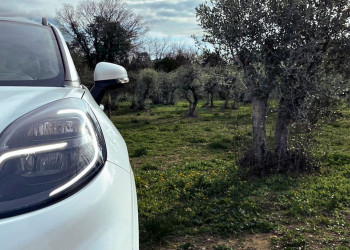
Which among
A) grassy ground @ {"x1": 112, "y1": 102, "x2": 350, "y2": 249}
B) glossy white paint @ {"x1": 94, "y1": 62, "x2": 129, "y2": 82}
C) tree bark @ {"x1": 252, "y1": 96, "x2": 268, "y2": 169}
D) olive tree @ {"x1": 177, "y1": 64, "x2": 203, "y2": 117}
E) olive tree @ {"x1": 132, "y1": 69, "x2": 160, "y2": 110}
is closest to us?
glossy white paint @ {"x1": 94, "y1": 62, "x2": 129, "y2": 82}

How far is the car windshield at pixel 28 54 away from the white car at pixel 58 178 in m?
0.48

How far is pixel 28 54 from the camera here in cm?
203

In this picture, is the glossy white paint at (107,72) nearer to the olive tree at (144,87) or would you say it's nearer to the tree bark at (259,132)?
the tree bark at (259,132)

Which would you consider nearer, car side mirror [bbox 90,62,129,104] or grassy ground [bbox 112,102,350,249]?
car side mirror [bbox 90,62,129,104]

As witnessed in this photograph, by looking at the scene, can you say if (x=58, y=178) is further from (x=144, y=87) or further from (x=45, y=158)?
(x=144, y=87)

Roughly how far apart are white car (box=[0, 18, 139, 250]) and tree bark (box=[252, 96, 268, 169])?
171 inches

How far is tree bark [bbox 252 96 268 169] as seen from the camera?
541cm

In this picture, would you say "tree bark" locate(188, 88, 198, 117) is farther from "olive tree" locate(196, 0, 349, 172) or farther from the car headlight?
the car headlight

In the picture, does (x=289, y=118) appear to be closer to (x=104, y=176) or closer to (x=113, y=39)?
(x=104, y=176)

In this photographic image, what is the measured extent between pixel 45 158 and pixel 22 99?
33 centimetres

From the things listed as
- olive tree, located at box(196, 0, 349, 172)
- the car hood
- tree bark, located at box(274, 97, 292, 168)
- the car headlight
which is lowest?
tree bark, located at box(274, 97, 292, 168)

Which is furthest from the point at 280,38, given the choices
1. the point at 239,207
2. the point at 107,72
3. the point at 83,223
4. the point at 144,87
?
the point at 144,87

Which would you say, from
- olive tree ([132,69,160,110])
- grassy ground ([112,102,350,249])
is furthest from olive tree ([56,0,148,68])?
grassy ground ([112,102,350,249])

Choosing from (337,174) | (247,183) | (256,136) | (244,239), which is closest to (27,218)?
(244,239)
